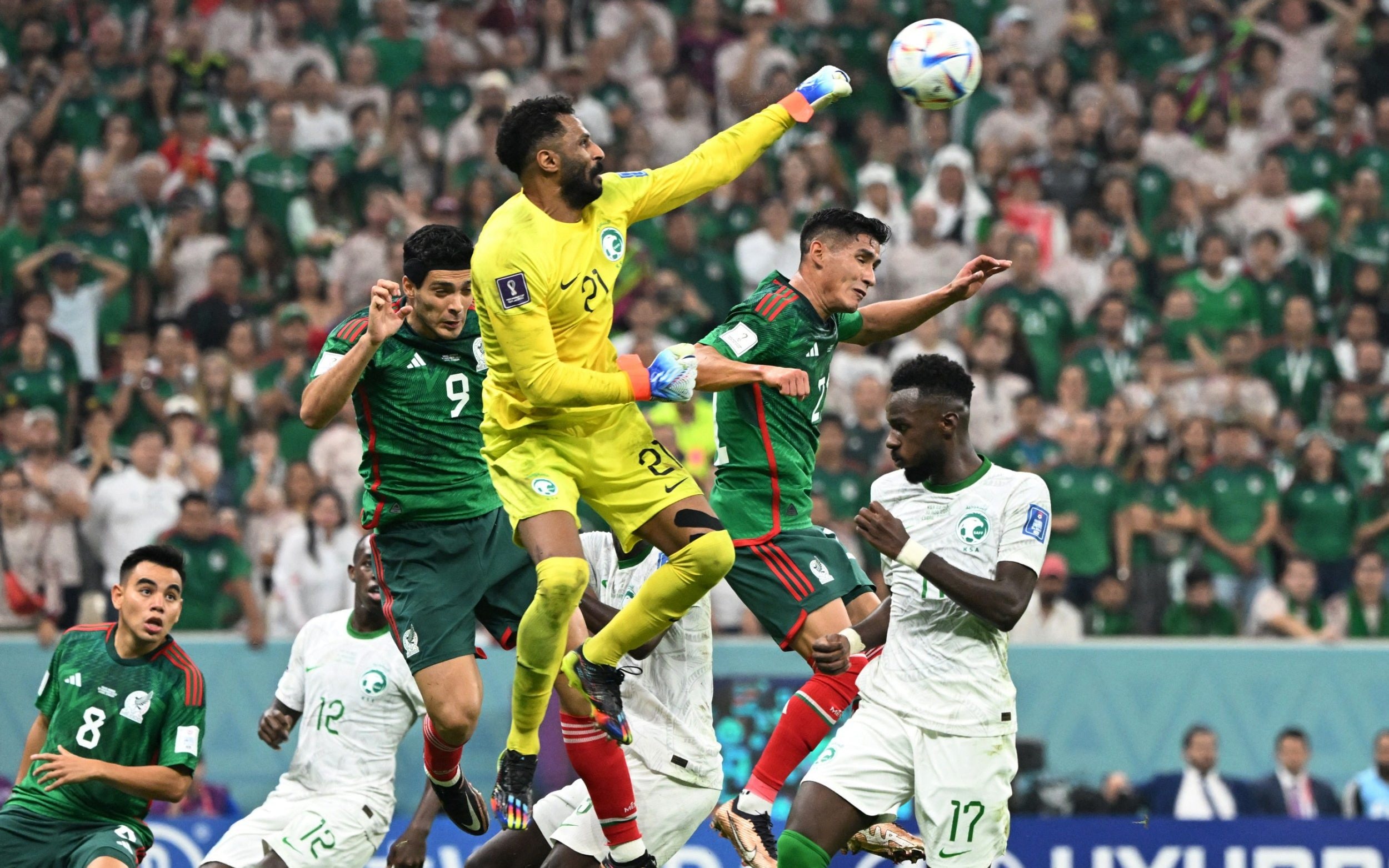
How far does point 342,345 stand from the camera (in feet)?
28.1

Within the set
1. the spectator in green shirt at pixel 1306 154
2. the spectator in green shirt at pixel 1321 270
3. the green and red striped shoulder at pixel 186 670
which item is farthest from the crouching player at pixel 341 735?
the spectator in green shirt at pixel 1306 154

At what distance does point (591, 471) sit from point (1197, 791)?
6561mm

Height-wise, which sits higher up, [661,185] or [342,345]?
[661,185]

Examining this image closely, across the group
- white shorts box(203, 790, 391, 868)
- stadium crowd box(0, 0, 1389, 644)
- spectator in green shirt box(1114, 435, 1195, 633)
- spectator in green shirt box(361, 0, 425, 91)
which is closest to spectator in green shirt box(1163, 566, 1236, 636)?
stadium crowd box(0, 0, 1389, 644)

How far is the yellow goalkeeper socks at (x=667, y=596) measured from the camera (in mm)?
8359

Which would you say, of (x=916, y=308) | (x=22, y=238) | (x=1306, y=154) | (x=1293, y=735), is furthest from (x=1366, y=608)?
(x=22, y=238)

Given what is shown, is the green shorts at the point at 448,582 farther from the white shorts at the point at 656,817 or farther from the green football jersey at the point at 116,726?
the green football jersey at the point at 116,726

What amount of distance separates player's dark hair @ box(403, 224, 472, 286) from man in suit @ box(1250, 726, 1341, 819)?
7.40 m

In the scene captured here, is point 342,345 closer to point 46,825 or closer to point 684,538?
point 684,538

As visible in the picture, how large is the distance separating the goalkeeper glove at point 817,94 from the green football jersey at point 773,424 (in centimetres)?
88

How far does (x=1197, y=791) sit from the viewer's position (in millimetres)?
13219

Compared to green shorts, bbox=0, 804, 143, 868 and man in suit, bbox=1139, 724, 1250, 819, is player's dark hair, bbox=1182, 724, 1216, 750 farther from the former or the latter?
green shorts, bbox=0, 804, 143, 868

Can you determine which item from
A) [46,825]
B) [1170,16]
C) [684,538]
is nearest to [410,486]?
[684,538]

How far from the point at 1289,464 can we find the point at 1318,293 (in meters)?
2.41
